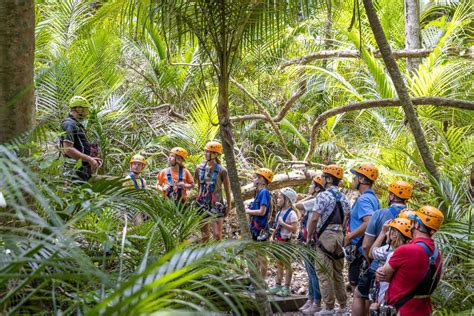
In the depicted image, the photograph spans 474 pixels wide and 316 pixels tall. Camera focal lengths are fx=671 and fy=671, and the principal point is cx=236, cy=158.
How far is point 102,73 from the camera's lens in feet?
39.2

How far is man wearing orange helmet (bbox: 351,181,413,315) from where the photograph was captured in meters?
5.96

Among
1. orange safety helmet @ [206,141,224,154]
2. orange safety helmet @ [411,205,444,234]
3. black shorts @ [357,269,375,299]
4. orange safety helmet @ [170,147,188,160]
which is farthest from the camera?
orange safety helmet @ [170,147,188,160]

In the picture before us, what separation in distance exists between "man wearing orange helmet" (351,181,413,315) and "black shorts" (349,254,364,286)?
390 millimetres

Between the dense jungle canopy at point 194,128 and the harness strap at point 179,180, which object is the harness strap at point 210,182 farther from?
the dense jungle canopy at point 194,128

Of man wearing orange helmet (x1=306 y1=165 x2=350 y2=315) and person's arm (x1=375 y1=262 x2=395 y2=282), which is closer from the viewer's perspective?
person's arm (x1=375 y1=262 x2=395 y2=282)

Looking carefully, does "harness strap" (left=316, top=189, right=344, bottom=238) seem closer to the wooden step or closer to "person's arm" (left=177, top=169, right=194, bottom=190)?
the wooden step

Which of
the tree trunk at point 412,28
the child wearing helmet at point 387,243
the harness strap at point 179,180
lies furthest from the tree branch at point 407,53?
the child wearing helmet at point 387,243

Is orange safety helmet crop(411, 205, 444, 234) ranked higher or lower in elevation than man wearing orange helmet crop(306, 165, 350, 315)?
higher

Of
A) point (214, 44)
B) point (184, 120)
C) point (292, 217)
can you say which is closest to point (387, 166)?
point (292, 217)

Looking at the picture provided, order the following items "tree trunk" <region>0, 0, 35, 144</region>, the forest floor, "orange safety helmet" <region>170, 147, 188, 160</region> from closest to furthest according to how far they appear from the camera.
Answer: "tree trunk" <region>0, 0, 35, 144</region>
"orange safety helmet" <region>170, 147, 188, 160</region>
the forest floor

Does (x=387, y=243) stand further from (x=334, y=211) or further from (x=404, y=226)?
(x=334, y=211)

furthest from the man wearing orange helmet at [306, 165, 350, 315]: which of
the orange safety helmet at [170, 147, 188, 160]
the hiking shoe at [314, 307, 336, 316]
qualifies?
the orange safety helmet at [170, 147, 188, 160]

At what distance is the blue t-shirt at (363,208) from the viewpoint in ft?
21.6

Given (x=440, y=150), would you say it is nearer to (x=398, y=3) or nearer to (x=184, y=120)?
(x=184, y=120)
